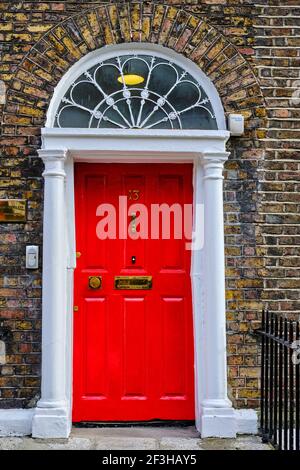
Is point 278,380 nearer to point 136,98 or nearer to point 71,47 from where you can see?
point 136,98

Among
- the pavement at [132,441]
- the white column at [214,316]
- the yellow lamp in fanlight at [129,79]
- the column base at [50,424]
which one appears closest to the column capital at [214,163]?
the white column at [214,316]

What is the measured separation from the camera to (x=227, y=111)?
17.3 feet

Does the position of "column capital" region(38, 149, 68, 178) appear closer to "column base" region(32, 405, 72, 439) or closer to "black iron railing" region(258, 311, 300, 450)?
"column base" region(32, 405, 72, 439)

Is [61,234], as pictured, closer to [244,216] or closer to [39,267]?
[39,267]

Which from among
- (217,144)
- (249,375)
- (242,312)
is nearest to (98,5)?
(217,144)

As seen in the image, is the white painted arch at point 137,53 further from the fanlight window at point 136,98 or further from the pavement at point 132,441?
the pavement at point 132,441

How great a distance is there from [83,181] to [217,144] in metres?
1.21

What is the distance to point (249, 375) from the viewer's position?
16.8 ft

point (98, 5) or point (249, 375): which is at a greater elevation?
point (98, 5)

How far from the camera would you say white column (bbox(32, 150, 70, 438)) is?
488 cm

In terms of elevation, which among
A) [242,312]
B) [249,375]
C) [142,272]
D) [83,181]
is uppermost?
[83,181]

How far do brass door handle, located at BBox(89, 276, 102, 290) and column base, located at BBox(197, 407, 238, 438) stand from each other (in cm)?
135

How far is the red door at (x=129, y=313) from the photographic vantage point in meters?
5.23

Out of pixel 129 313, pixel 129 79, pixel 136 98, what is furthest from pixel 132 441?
pixel 129 79
